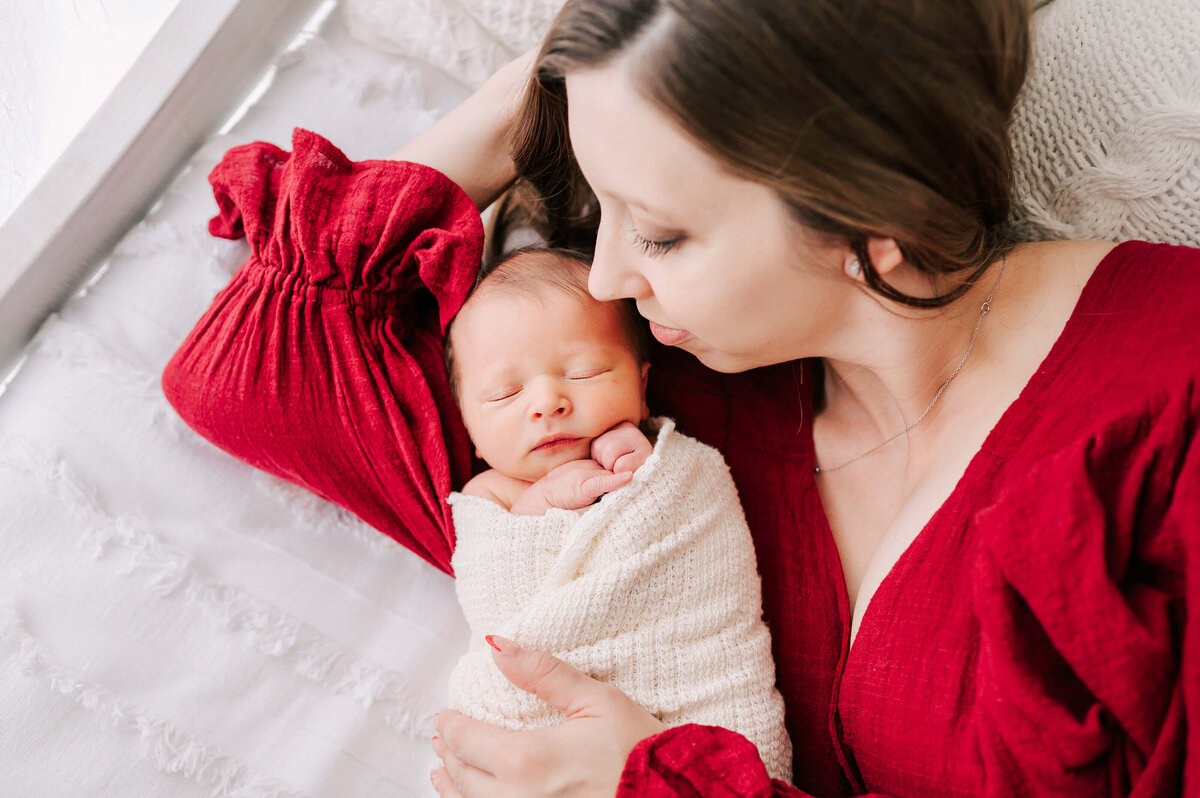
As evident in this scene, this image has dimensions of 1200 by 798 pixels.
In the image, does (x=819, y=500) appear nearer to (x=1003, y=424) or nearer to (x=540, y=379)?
(x=1003, y=424)

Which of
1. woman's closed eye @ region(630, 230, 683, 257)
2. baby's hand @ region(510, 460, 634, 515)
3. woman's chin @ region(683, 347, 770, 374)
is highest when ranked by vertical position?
woman's closed eye @ region(630, 230, 683, 257)

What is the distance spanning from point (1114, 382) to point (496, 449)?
2.59ft

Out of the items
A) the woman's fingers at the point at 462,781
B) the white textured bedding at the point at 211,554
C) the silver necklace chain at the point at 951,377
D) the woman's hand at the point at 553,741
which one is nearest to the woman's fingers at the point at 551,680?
the woman's hand at the point at 553,741

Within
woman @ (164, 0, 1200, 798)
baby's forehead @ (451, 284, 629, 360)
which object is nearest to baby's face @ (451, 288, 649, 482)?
baby's forehead @ (451, 284, 629, 360)

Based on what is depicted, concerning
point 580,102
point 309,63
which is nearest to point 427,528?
point 580,102

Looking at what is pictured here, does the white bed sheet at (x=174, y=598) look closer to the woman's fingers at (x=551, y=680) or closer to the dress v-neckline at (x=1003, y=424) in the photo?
the woman's fingers at (x=551, y=680)

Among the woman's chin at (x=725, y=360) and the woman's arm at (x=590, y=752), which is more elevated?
the woman's chin at (x=725, y=360)

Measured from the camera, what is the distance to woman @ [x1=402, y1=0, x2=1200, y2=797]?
86 centimetres

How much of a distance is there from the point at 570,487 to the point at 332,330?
1.40 feet

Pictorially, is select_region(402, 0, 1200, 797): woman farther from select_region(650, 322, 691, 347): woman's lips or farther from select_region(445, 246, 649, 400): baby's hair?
select_region(445, 246, 649, 400): baby's hair

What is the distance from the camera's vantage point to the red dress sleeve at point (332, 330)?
125cm

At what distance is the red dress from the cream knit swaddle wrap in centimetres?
9

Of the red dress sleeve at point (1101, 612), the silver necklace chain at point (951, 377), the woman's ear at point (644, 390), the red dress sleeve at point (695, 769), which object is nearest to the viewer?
the red dress sleeve at point (1101, 612)

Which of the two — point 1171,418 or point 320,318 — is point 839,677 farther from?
point 320,318
